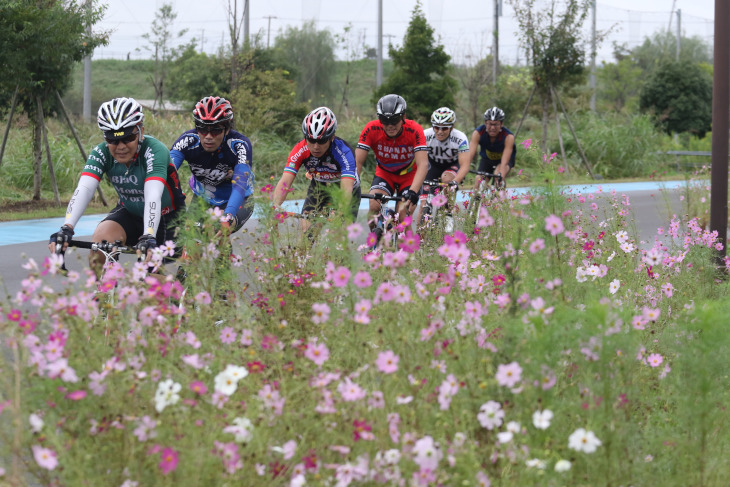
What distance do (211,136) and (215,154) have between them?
0.79ft

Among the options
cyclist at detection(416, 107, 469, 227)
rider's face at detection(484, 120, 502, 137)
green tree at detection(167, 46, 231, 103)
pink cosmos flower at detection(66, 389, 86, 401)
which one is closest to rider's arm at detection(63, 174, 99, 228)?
pink cosmos flower at detection(66, 389, 86, 401)

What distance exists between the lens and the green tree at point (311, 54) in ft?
218

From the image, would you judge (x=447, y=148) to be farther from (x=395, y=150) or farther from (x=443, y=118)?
(x=395, y=150)

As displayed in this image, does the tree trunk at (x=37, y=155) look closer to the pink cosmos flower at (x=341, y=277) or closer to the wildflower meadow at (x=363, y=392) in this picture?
the wildflower meadow at (x=363, y=392)

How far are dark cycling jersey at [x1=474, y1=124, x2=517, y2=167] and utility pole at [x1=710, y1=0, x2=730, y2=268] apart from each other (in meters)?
5.86


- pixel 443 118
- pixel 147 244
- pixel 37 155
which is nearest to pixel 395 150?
pixel 443 118

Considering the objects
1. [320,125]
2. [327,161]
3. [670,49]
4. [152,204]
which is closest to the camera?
[152,204]

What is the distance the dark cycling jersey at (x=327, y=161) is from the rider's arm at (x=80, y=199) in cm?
231

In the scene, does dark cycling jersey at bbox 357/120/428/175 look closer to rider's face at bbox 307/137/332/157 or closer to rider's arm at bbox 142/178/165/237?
rider's face at bbox 307/137/332/157

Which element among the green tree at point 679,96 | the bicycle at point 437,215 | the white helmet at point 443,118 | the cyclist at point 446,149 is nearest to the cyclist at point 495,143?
the cyclist at point 446,149

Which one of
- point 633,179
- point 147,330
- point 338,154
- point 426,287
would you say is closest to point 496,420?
point 426,287

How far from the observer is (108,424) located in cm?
341

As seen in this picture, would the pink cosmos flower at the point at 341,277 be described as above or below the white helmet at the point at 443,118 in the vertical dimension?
below

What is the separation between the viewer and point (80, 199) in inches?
248
